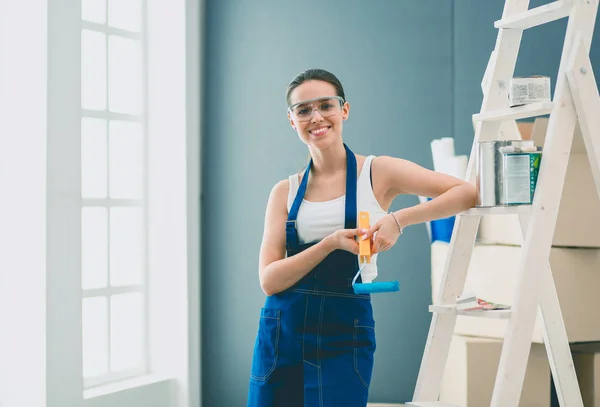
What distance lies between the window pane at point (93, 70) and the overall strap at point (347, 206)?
160cm

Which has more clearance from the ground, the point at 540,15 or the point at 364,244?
the point at 540,15

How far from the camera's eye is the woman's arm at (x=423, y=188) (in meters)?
2.04

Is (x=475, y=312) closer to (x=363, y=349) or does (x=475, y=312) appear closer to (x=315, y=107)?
(x=363, y=349)

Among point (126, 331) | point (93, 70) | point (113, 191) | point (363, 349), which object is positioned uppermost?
point (93, 70)

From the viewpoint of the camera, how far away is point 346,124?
3738 millimetres

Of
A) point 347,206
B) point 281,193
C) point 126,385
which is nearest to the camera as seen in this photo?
point 347,206

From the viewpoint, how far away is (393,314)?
3678 millimetres

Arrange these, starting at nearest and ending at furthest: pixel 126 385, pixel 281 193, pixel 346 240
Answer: pixel 346 240 → pixel 281 193 → pixel 126 385

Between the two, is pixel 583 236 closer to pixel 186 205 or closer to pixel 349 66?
pixel 349 66

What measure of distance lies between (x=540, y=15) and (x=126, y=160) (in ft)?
7.01
